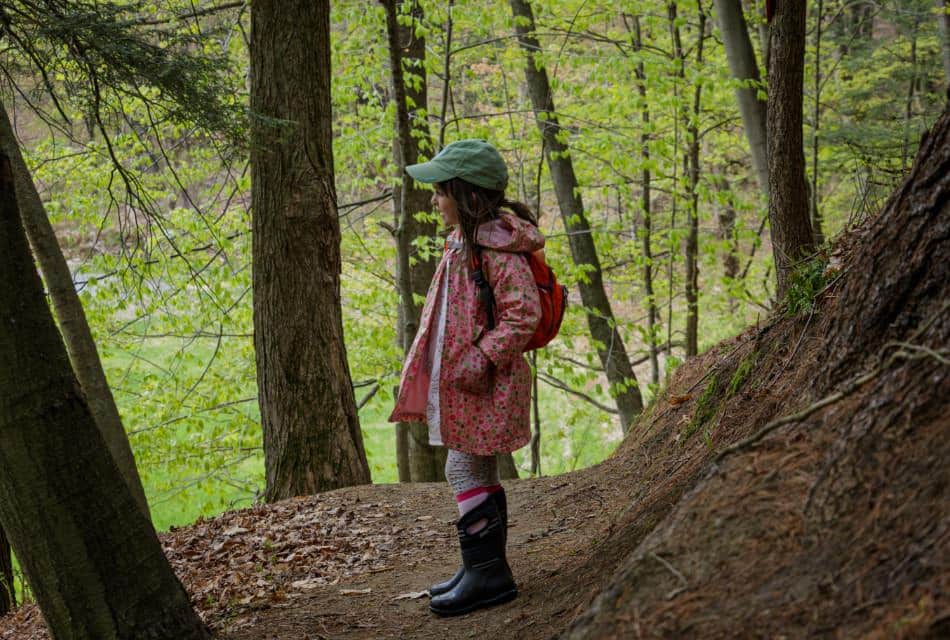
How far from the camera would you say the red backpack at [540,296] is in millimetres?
3629

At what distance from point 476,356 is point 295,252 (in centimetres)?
346

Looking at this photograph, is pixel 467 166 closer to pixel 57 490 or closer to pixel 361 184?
pixel 57 490

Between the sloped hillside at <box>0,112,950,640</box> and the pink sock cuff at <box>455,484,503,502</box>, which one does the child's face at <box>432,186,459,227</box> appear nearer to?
the pink sock cuff at <box>455,484,503,502</box>

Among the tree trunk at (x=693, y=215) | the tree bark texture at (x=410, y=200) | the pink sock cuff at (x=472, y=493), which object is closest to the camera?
the pink sock cuff at (x=472, y=493)

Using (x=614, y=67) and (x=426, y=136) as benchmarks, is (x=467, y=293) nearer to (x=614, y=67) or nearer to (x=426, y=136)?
(x=426, y=136)

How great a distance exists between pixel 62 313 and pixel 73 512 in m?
4.68

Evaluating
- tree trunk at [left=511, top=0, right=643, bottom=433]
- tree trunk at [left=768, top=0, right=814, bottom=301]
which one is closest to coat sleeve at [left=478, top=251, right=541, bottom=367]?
tree trunk at [left=768, top=0, right=814, bottom=301]

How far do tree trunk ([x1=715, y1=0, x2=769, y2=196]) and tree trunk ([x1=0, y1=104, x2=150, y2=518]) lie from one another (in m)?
6.40

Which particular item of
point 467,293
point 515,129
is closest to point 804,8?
point 467,293

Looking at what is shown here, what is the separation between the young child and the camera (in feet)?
11.8

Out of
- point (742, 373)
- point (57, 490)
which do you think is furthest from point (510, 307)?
point (57, 490)

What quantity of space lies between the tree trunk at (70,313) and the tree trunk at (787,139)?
17.9ft

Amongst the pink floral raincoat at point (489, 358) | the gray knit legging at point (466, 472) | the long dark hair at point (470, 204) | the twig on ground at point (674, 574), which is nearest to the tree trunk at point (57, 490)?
the pink floral raincoat at point (489, 358)

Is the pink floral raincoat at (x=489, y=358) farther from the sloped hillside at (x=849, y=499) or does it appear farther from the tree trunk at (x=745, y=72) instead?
the tree trunk at (x=745, y=72)
